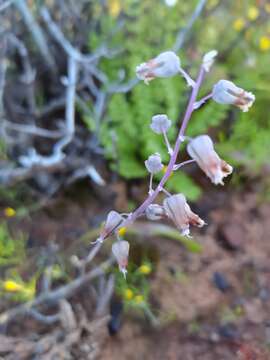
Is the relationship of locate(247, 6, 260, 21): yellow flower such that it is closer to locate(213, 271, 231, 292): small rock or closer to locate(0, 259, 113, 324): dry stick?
locate(213, 271, 231, 292): small rock

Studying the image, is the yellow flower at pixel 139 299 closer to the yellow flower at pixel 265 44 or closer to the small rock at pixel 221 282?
the small rock at pixel 221 282

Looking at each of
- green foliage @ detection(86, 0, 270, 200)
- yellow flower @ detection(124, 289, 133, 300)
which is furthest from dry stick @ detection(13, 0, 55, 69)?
yellow flower @ detection(124, 289, 133, 300)

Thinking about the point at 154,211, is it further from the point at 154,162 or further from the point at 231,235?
the point at 231,235

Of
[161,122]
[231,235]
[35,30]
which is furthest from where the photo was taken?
[231,235]

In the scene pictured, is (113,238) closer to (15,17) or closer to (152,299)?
(152,299)

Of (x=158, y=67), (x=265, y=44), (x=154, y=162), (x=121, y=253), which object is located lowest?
(x=265, y=44)

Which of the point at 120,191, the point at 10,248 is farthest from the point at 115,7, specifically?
the point at 10,248

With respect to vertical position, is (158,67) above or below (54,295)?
above

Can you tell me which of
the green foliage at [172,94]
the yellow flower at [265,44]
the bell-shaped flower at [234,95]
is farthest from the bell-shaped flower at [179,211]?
the yellow flower at [265,44]
